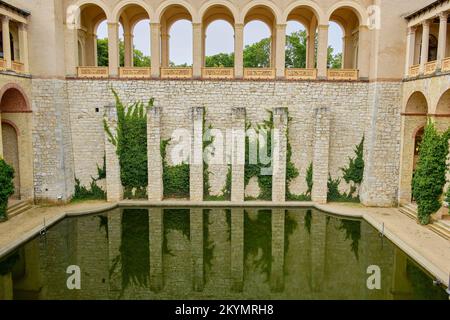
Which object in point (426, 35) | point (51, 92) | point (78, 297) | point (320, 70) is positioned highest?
point (426, 35)

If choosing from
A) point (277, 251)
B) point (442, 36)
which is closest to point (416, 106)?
point (442, 36)

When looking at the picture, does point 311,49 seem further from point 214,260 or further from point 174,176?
point 214,260

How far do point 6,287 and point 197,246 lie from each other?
204 inches

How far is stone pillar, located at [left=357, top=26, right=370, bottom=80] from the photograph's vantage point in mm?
16375

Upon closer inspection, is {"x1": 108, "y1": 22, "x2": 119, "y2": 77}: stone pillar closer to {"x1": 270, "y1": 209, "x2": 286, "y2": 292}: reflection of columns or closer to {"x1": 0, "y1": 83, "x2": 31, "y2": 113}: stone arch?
{"x1": 0, "y1": 83, "x2": 31, "y2": 113}: stone arch

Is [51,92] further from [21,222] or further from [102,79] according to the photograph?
[21,222]

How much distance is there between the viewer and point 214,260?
1092 cm

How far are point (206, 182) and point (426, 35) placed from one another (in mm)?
10621

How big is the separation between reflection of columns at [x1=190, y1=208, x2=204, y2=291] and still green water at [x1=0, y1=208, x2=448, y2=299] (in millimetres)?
28

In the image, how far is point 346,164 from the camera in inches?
678

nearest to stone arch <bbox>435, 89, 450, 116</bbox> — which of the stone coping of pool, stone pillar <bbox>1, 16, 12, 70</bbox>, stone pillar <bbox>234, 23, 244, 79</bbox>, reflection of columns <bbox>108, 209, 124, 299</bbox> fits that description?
the stone coping of pool

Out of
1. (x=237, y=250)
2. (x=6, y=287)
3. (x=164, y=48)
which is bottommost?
(x=6, y=287)

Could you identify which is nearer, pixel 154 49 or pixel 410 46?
pixel 410 46
